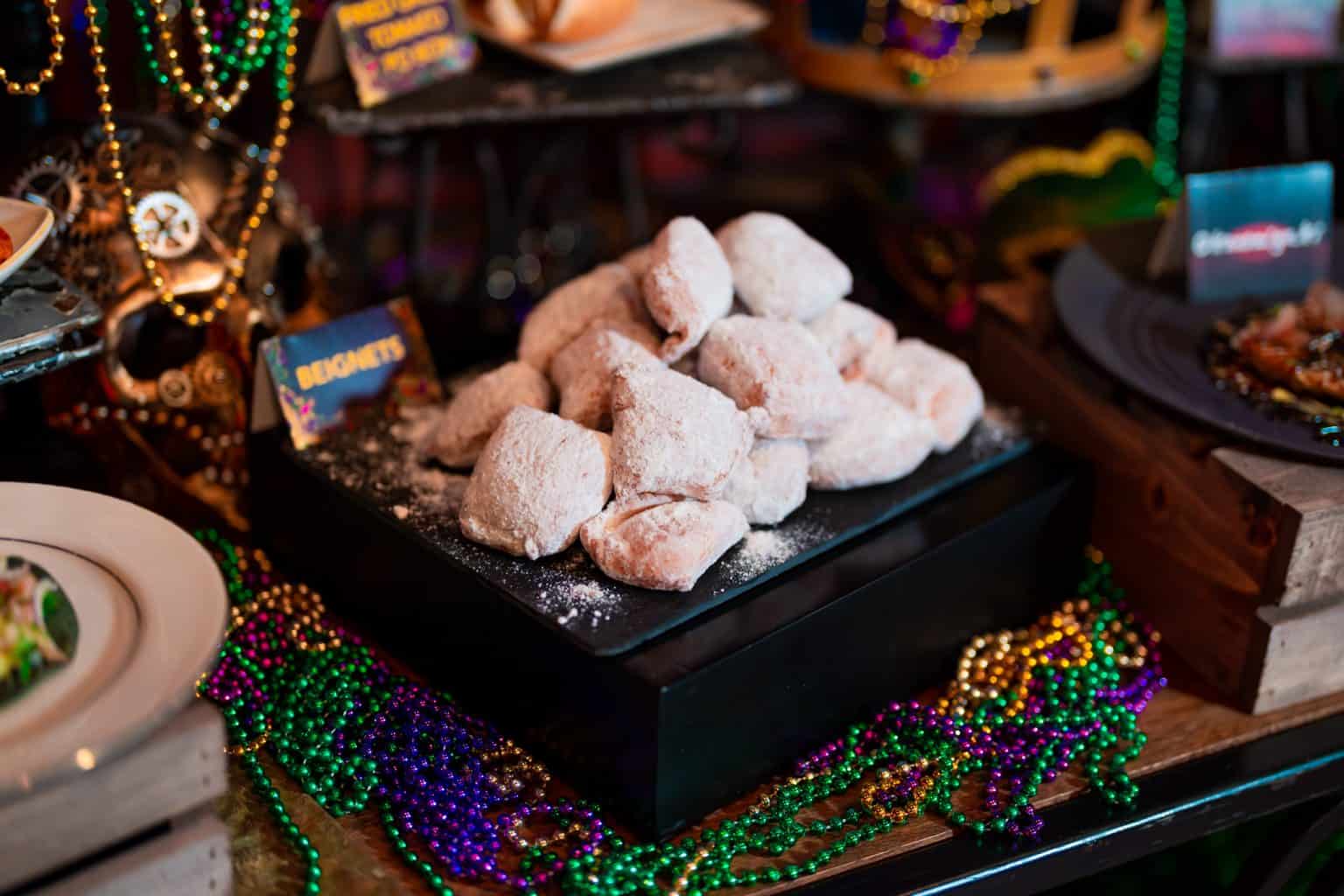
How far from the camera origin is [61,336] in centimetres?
98

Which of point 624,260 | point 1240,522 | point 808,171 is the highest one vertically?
point 624,260

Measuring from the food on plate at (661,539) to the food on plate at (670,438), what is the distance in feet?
0.04

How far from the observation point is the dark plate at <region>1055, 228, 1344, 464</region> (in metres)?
1.10

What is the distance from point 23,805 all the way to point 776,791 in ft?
1.67

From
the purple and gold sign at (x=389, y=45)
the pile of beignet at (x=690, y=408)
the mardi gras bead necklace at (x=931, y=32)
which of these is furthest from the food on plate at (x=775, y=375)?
the mardi gras bead necklace at (x=931, y=32)

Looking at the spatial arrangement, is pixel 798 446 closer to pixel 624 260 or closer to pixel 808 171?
pixel 624 260

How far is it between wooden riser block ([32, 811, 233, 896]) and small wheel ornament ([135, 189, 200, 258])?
53 centimetres

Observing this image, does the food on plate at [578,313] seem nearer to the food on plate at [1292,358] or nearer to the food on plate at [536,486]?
the food on plate at [536,486]

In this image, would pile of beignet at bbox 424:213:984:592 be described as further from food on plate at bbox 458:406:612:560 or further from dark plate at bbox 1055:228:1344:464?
dark plate at bbox 1055:228:1344:464

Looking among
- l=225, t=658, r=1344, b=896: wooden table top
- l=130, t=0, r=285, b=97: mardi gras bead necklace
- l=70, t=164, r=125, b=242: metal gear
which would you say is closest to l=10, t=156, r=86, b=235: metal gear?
l=70, t=164, r=125, b=242: metal gear

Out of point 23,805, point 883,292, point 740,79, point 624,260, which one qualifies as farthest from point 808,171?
point 23,805

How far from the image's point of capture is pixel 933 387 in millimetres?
1146

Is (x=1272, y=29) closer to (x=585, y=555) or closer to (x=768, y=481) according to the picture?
(x=768, y=481)

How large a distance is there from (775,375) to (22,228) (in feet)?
1.84
